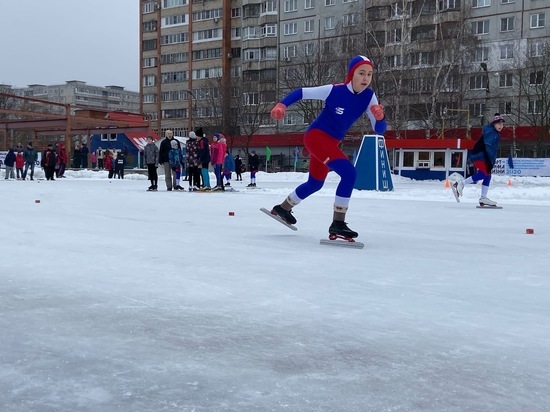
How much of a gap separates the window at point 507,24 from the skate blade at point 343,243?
49.2 m

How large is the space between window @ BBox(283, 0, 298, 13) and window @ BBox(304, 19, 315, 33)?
2.11 metres

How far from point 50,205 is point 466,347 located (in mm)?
8407

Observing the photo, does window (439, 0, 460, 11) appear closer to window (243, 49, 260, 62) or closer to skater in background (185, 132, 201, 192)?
window (243, 49, 260, 62)

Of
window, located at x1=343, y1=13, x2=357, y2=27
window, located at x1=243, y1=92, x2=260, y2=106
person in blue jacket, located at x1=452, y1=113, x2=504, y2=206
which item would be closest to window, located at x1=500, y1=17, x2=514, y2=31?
window, located at x1=343, y1=13, x2=357, y2=27

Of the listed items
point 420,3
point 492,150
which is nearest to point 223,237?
point 492,150

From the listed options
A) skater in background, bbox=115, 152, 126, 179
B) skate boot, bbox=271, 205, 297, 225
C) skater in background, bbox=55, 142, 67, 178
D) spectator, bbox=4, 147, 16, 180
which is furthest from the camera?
skater in background, bbox=115, 152, 126, 179

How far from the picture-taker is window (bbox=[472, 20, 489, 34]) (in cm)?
5056

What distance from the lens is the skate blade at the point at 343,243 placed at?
Result: 17.4 feet

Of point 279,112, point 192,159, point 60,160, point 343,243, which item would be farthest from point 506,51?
point 343,243

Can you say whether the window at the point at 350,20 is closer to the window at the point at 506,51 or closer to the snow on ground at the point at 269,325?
the window at the point at 506,51

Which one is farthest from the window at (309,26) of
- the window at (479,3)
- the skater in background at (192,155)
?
the skater in background at (192,155)

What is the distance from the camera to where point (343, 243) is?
5391 millimetres

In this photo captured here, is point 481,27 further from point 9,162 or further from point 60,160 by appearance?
point 9,162

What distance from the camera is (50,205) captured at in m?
9.70
